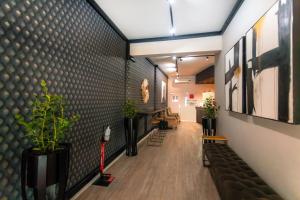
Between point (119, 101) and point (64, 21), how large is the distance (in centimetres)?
229

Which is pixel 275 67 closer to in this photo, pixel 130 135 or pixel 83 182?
pixel 83 182

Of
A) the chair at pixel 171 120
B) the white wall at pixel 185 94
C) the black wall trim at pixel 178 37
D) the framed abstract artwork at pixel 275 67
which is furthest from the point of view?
the white wall at pixel 185 94

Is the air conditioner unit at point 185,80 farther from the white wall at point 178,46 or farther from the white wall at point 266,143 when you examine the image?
the white wall at point 266,143

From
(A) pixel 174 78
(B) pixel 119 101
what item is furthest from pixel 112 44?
(A) pixel 174 78

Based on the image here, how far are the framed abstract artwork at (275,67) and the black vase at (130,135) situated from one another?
2.74m

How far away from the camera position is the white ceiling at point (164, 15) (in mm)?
2947

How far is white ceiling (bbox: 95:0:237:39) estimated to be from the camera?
2947mm

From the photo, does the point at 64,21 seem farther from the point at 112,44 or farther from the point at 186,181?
the point at 186,181

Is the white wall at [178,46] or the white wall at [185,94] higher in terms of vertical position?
the white wall at [178,46]

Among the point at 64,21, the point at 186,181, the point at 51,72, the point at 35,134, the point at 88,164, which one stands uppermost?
the point at 64,21

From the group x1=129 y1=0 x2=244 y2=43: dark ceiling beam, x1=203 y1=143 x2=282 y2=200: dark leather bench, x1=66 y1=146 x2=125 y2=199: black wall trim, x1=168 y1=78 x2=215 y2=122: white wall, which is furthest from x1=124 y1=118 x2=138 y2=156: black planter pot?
x1=168 y1=78 x2=215 y2=122: white wall

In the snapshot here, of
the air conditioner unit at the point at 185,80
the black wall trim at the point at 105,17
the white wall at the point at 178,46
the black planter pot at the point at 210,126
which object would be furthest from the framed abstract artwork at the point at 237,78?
the air conditioner unit at the point at 185,80

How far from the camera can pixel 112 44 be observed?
380cm

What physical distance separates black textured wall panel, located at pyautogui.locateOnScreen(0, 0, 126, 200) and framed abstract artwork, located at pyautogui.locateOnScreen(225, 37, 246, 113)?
246 cm
